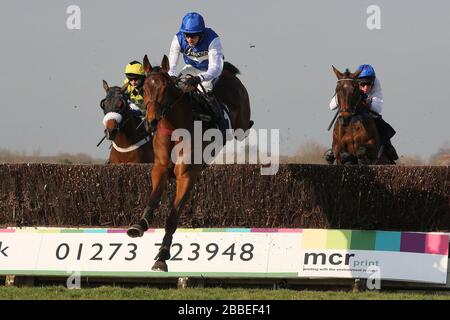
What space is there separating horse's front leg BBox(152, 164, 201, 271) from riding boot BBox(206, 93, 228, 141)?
890 millimetres

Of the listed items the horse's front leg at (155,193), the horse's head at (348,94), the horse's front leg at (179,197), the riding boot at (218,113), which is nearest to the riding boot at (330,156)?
the horse's head at (348,94)

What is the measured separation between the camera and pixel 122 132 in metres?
13.6

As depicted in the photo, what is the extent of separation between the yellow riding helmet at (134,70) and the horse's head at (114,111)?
11.1 inches

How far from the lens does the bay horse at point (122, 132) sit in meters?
13.4

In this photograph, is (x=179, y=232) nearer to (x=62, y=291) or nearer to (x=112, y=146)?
(x=62, y=291)

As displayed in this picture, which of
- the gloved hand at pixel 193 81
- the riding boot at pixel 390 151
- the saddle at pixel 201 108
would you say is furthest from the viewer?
the riding boot at pixel 390 151

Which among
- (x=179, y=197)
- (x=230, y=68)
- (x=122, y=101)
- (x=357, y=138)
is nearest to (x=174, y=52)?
(x=179, y=197)

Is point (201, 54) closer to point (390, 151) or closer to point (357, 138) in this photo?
point (357, 138)

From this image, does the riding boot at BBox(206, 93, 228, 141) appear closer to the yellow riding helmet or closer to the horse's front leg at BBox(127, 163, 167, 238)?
the horse's front leg at BBox(127, 163, 167, 238)

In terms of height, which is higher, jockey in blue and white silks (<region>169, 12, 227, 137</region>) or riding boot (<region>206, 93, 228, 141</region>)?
jockey in blue and white silks (<region>169, 12, 227, 137</region>)

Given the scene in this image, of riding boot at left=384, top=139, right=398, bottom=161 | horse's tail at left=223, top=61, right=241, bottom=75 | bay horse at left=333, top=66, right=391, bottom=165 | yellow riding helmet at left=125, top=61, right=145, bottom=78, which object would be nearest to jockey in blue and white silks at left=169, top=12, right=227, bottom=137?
horse's tail at left=223, top=61, right=241, bottom=75

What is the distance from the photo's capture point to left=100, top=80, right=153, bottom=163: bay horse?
13.4 meters

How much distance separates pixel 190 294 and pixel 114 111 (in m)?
4.00

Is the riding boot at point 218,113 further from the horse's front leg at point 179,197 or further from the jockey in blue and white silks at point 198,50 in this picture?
the horse's front leg at point 179,197
